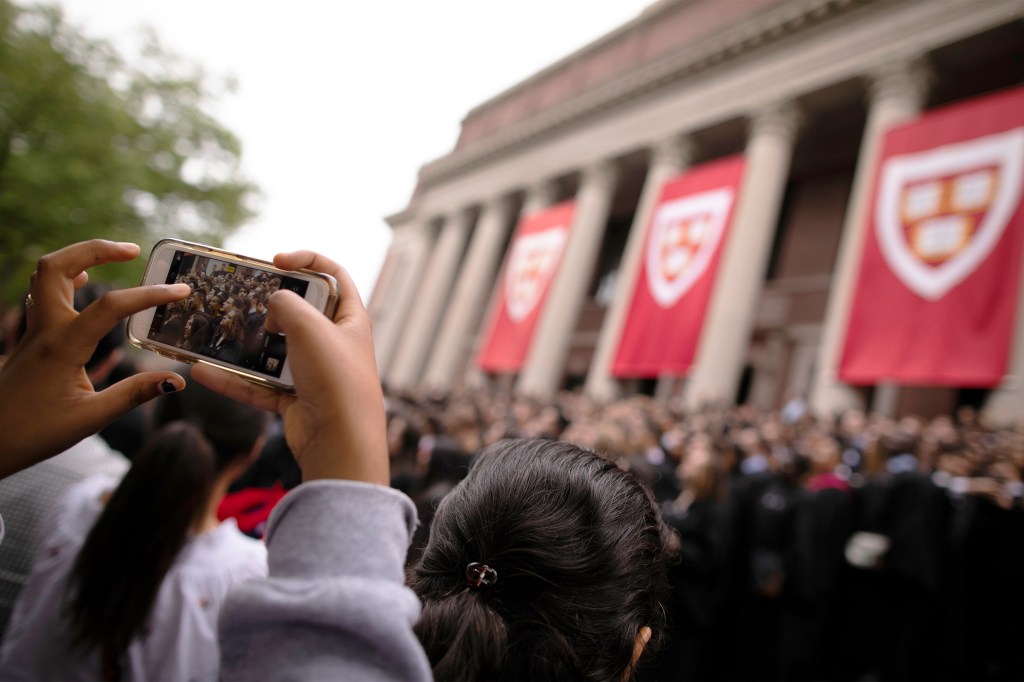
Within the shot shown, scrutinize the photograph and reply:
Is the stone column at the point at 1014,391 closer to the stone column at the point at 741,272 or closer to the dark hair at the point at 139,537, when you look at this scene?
the stone column at the point at 741,272

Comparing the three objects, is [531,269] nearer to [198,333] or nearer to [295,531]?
[198,333]

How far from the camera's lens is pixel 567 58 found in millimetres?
28266

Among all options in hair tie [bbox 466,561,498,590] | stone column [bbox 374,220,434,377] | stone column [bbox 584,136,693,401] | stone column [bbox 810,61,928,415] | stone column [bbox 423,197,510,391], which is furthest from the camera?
stone column [bbox 374,220,434,377]

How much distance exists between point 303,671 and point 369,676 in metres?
0.07

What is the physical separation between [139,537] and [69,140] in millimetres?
16410

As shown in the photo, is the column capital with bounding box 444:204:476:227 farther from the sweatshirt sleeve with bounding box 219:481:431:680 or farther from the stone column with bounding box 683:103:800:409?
the sweatshirt sleeve with bounding box 219:481:431:680

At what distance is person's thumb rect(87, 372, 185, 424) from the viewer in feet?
3.03

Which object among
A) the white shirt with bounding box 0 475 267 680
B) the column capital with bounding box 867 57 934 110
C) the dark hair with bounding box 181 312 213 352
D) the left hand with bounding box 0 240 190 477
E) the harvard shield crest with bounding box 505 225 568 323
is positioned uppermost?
the column capital with bounding box 867 57 934 110

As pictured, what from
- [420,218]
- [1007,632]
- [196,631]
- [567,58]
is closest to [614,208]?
[567,58]

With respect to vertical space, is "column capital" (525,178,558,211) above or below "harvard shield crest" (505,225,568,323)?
above

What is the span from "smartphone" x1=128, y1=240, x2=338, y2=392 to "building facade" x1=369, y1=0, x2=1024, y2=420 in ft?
33.3

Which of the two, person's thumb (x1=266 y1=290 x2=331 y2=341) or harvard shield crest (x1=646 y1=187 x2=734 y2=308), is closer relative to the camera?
person's thumb (x1=266 y1=290 x2=331 y2=341)

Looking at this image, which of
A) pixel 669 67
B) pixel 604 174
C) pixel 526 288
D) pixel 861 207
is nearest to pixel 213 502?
pixel 861 207

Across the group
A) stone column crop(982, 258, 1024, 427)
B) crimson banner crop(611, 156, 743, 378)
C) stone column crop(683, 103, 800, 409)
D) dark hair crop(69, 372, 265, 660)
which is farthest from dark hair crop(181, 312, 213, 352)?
stone column crop(683, 103, 800, 409)
